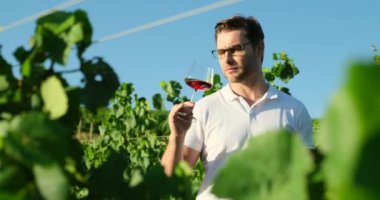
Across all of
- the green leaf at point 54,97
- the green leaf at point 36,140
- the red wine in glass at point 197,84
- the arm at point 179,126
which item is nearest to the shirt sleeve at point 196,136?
the arm at point 179,126

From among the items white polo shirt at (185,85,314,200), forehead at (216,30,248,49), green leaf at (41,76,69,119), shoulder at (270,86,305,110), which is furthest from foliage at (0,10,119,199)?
forehead at (216,30,248,49)

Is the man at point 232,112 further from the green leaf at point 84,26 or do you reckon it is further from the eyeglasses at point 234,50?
the green leaf at point 84,26

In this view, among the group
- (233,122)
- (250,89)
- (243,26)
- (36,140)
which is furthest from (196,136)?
(36,140)

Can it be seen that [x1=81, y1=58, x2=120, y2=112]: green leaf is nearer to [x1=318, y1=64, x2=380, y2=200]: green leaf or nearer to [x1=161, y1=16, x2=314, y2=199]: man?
[x1=318, y1=64, x2=380, y2=200]: green leaf

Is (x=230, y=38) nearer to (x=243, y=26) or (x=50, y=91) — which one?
(x=243, y=26)

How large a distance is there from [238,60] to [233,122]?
390 millimetres

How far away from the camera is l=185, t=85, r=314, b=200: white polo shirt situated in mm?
2727

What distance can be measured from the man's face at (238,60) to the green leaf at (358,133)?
2747 mm

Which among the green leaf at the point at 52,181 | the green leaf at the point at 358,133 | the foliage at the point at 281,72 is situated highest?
the green leaf at the point at 358,133

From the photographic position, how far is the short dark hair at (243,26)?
3.13 metres

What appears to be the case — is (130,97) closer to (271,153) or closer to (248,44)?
(248,44)

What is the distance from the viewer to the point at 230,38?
10.1 feet

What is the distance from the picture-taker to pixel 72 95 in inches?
25.8

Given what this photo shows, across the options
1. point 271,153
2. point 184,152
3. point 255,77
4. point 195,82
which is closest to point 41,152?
point 271,153
